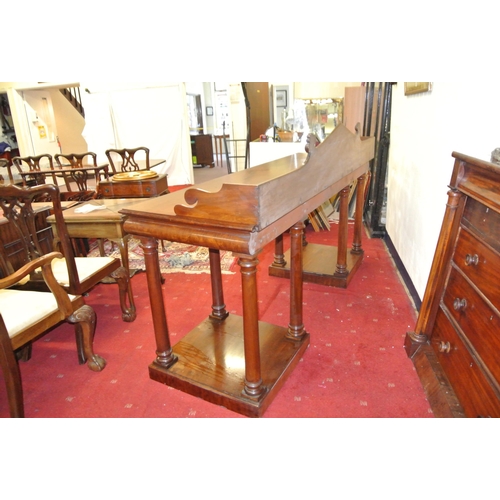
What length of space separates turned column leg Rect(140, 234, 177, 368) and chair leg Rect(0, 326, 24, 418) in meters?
0.58

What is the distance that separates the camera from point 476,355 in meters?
1.38

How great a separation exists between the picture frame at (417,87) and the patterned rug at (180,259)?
6.05 feet

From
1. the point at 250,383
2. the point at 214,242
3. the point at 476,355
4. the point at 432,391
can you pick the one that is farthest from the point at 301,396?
the point at 214,242

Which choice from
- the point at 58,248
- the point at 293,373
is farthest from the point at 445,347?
the point at 58,248

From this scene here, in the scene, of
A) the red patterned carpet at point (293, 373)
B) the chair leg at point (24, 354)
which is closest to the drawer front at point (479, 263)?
the red patterned carpet at point (293, 373)

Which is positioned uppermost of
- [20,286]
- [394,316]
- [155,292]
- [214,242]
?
[214,242]

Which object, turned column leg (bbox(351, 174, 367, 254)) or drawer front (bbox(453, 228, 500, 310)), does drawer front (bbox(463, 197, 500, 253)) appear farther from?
turned column leg (bbox(351, 174, 367, 254))

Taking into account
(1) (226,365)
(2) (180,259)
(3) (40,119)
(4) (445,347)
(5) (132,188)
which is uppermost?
(3) (40,119)

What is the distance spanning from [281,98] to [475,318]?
272 inches

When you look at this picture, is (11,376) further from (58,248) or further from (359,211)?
(359,211)

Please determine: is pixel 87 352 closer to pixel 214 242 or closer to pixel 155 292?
pixel 155 292

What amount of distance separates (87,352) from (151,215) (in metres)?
0.95

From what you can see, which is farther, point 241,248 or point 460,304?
point 460,304

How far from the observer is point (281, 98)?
746 centimetres
